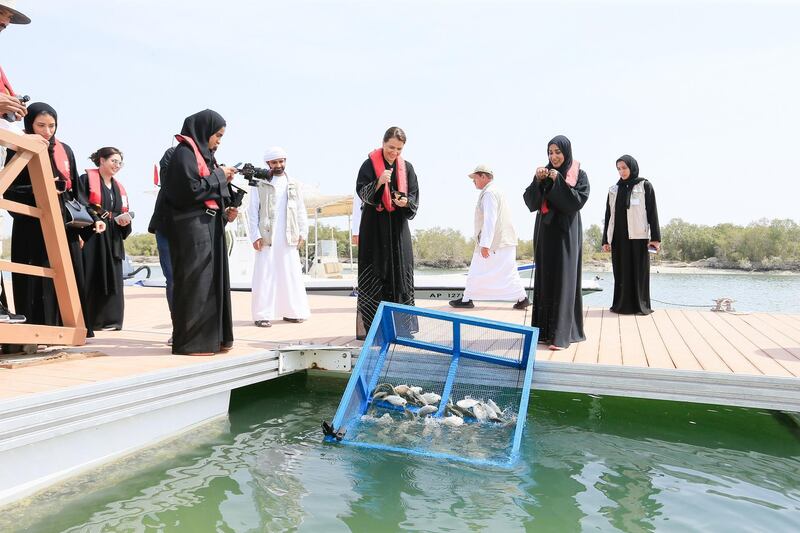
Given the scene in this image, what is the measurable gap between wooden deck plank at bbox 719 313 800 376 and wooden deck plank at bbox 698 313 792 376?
0.11 feet

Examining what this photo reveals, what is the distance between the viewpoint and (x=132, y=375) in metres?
3.48

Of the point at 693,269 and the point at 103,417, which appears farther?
the point at 693,269

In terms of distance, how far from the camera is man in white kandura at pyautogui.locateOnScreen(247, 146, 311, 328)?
6.52m

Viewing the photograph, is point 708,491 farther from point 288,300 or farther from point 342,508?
point 288,300

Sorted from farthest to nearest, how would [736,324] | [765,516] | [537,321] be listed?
[736,324], [537,321], [765,516]

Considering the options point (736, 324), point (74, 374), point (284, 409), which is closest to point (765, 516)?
point (284, 409)

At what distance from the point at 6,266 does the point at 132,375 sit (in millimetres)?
1012

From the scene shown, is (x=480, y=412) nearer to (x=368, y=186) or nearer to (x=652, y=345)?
(x=652, y=345)

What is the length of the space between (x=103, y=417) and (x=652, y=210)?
20.2 feet

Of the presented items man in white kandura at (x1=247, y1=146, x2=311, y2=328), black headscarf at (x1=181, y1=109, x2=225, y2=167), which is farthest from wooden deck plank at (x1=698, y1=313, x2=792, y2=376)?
man in white kandura at (x1=247, y1=146, x2=311, y2=328)

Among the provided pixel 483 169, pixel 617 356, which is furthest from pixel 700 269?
pixel 617 356

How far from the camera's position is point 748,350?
4.84 m

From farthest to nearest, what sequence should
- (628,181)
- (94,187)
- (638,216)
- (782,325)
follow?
(628,181) < (638,216) < (782,325) < (94,187)

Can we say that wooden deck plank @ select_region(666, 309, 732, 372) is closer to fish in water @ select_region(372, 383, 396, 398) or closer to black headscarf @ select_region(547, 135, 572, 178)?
black headscarf @ select_region(547, 135, 572, 178)
